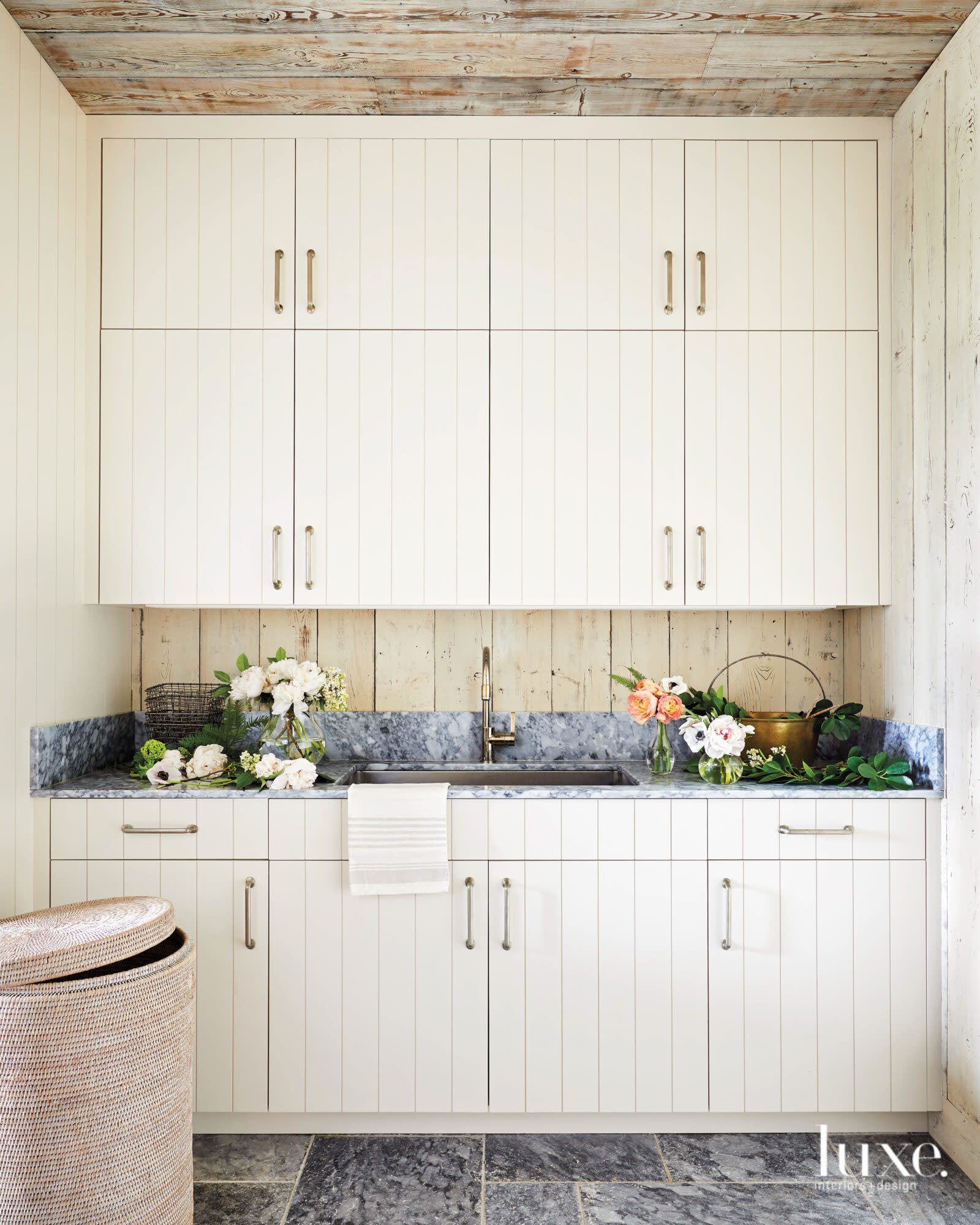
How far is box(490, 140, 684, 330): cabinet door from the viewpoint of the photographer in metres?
2.36

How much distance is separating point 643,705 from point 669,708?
0.25ft

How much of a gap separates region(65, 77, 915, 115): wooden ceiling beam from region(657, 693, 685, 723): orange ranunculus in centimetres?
162

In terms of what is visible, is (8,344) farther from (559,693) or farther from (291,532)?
(559,693)

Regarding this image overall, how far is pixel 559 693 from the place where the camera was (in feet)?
8.87

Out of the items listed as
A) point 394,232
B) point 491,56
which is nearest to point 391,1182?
point 394,232

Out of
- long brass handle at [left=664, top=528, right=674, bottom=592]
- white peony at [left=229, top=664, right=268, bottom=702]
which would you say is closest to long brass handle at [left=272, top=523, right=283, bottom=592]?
white peony at [left=229, top=664, right=268, bottom=702]

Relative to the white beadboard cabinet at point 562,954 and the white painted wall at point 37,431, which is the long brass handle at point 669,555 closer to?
the white beadboard cabinet at point 562,954

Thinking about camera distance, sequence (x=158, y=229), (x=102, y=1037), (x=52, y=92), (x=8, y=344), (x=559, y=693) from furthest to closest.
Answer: (x=559, y=693) → (x=158, y=229) → (x=52, y=92) → (x=8, y=344) → (x=102, y=1037)

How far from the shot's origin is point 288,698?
232cm

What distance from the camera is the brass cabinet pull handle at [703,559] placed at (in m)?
2.37

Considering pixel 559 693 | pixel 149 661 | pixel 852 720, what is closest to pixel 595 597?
pixel 559 693

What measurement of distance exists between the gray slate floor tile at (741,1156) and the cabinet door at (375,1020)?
49 centimetres

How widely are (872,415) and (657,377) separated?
61 centimetres

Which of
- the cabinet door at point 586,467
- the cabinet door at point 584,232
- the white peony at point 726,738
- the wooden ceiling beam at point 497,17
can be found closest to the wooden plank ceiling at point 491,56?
the wooden ceiling beam at point 497,17
